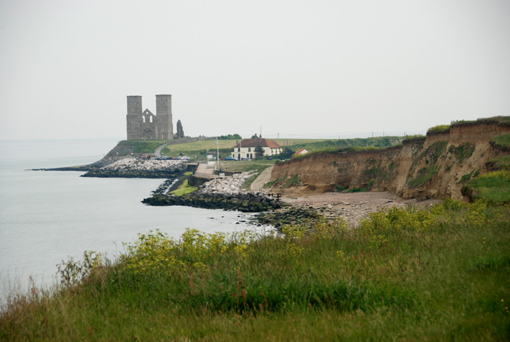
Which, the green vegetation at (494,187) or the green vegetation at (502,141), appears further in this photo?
the green vegetation at (502,141)

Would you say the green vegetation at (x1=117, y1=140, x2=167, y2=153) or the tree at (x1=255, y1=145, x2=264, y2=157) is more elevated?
the green vegetation at (x1=117, y1=140, x2=167, y2=153)

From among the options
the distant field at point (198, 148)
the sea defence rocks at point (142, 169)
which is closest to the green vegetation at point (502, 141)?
the sea defence rocks at point (142, 169)

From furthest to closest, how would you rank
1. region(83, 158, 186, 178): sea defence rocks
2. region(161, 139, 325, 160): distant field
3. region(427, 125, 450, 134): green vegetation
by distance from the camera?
region(161, 139, 325, 160): distant field < region(83, 158, 186, 178): sea defence rocks < region(427, 125, 450, 134): green vegetation

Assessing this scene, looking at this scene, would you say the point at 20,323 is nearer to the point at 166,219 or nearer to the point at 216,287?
the point at 216,287

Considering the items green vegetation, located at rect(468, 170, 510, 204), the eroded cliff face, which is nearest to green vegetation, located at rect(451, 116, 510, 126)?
the eroded cliff face

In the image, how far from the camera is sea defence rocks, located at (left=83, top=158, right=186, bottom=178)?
335 ft

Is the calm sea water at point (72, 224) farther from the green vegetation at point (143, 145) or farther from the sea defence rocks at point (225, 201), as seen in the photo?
the green vegetation at point (143, 145)

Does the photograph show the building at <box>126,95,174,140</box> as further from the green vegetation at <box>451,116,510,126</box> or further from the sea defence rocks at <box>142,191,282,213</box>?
the green vegetation at <box>451,116,510,126</box>

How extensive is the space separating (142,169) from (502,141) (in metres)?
91.7

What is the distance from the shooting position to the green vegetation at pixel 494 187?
822 inches

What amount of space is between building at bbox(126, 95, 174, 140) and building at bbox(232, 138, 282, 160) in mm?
62739

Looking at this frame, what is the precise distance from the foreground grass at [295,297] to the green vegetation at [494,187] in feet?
31.2

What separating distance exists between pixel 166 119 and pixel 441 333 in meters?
163

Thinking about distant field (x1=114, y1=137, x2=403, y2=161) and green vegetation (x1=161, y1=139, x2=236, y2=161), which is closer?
distant field (x1=114, y1=137, x2=403, y2=161)
